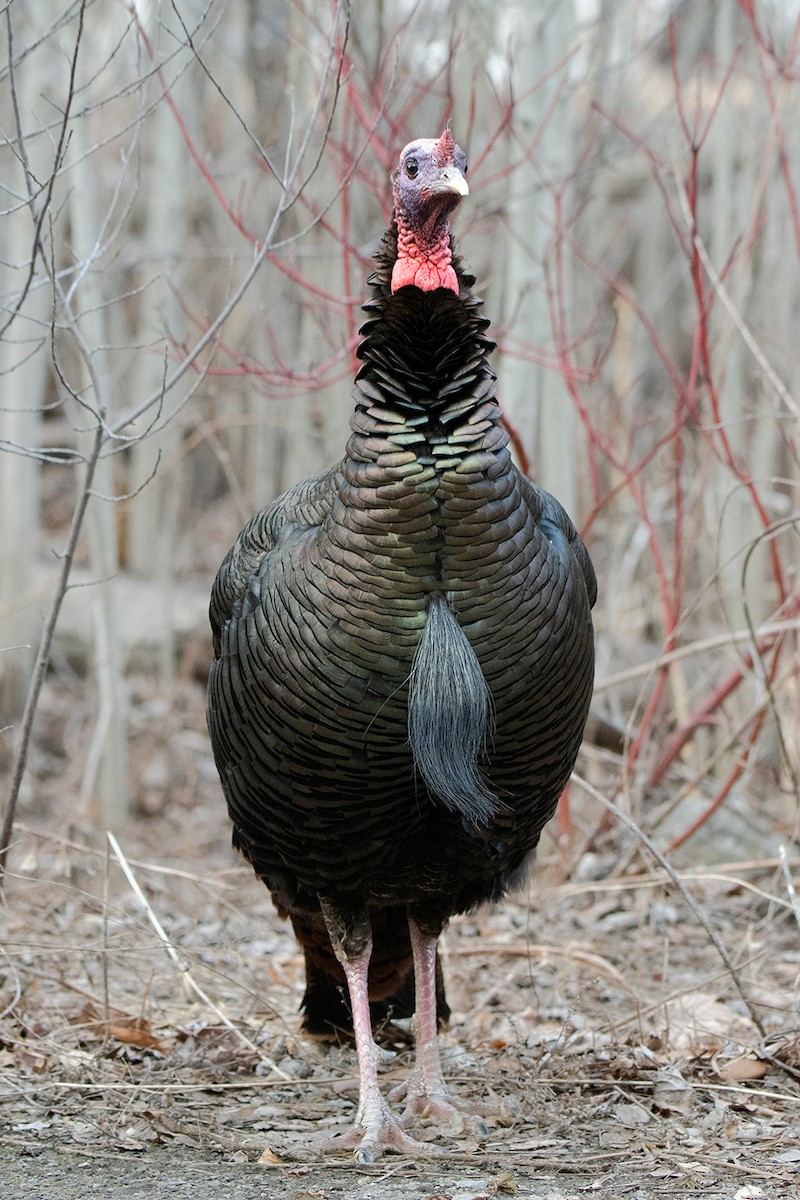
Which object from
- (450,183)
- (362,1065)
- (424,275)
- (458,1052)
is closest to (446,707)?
(424,275)

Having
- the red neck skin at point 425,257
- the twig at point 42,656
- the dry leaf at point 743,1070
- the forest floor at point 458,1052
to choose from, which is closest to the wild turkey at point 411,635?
the red neck skin at point 425,257

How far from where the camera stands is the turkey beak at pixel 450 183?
11.7 feet

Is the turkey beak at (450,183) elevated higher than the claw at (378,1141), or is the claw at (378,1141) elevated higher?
the turkey beak at (450,183)

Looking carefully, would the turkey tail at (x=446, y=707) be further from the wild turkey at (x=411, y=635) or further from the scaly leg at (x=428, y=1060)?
the scaly leg at (x=428, y=1060)

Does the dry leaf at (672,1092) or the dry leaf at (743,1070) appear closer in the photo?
the dry leaf at (672,1092)

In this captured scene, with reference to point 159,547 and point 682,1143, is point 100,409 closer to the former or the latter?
point 682,1143

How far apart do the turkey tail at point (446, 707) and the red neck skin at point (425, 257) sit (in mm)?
844

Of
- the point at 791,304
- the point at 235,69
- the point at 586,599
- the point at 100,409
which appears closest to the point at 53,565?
the point at 235,69

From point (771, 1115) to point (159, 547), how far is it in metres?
8.53

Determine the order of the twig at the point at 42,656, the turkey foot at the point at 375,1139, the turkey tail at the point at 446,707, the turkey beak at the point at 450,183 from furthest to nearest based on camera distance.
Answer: the twig at the point at 42,656 < the turkey foot at the point at 375,1139 < the turkey beak at the point at 450,183 < the turkey tail at the point at 446,707

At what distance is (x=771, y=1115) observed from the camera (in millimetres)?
4008

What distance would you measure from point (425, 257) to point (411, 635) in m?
1.01

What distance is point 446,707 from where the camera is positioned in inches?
135

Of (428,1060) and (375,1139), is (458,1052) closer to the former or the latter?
(428,1060)
